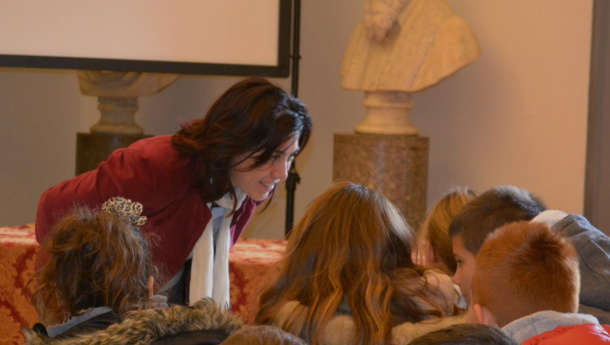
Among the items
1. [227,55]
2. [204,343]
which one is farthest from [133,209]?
[227,55]

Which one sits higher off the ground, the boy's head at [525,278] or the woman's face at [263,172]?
the woman's face at [263,172]

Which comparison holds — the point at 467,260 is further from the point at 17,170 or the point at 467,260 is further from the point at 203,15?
the point at 17,170

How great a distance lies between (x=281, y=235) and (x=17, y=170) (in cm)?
199

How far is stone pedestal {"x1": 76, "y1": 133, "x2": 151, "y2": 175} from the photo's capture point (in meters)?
6.07

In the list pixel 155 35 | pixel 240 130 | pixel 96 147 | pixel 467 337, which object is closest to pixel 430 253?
pixel 240 130

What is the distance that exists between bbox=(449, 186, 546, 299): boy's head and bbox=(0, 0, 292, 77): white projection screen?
2.19 meters

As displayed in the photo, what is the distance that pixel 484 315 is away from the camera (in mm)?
1811

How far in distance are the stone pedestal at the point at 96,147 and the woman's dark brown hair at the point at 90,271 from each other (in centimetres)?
428

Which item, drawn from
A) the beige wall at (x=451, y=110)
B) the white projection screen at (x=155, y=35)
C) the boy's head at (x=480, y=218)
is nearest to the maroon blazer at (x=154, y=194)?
the boy's head at (x=480, y=218)

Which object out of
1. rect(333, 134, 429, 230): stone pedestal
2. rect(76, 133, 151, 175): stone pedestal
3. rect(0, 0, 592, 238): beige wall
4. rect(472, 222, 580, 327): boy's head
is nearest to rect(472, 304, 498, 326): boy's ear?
rect(472, 222, 580, 327): boy's head

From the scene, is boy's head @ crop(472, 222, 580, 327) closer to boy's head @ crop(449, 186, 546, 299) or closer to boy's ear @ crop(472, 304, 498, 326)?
boy's ear @ crop(472, 304, 498, 326)

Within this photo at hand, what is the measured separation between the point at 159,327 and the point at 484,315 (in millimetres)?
647

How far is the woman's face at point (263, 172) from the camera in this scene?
2.66 meters

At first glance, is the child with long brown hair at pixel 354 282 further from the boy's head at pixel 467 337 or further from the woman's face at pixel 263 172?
the boy's head at pixel 467 337
